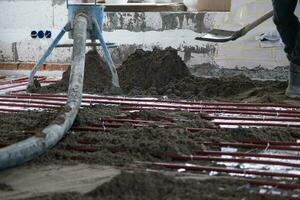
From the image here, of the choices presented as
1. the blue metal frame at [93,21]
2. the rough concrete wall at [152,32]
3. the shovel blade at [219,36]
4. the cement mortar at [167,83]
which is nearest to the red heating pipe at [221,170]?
the cement mortar at [167,83]

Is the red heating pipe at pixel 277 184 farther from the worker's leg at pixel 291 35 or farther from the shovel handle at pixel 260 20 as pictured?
the shovel handle at pixel 260 20

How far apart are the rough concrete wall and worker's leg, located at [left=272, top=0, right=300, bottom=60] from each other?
1.40 metres

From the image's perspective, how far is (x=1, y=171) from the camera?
2312mm

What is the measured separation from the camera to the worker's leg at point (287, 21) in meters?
4.15

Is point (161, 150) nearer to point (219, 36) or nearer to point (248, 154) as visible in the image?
point (248, 154)

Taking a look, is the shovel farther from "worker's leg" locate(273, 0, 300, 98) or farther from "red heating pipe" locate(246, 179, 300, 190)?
"red heating pipe" locate(246, 179, 300, 190)

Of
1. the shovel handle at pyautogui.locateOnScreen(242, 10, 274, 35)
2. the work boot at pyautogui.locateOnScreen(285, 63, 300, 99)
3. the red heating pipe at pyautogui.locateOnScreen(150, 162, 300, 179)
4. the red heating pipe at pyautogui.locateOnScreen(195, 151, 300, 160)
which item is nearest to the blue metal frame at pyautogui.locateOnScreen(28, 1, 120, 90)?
the shovel handle at pyautogui.locateOnScreen(242, 10, 274, 35)

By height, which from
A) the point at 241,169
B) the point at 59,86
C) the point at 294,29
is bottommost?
the point at 59,86

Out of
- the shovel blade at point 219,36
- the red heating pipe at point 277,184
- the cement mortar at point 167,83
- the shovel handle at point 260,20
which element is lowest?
the cement mortar at point 167,83

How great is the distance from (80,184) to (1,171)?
419 mm

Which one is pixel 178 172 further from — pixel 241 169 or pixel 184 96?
pixel 184 96

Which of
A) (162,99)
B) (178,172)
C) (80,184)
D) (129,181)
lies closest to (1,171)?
(80,184)

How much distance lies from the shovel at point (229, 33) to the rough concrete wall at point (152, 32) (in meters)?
0.50

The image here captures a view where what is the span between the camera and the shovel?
5094 mm
